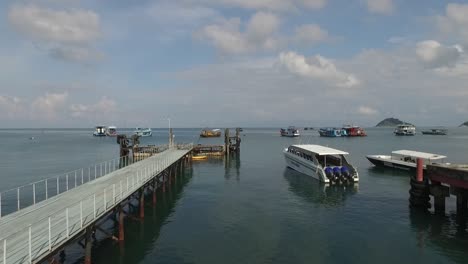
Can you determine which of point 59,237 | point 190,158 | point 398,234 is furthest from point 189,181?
point 59,237

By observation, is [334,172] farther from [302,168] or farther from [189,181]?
[189,181]

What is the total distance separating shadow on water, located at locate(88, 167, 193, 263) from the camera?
24.4 metres

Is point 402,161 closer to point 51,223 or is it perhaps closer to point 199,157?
point 199,157

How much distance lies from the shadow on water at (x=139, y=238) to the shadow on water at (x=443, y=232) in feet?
64.8

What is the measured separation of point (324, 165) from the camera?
178 ft

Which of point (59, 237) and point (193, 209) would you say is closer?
point (59, 237)

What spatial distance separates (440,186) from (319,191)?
15.2m

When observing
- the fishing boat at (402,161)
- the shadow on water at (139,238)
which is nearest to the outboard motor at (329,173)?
the fishing boat at (402,161)

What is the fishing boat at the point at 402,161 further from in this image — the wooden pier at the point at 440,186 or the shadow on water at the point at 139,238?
the shadow on water at the point at 139,238

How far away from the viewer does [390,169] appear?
6581 cm

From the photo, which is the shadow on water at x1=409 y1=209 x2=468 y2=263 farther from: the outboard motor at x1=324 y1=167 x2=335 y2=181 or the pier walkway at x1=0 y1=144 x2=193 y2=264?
the pier walkway at x1=0 y1=144 x2=193 y2=264

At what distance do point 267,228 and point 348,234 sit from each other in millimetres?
6401

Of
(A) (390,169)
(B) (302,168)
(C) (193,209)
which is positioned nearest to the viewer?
(C) (193,209)

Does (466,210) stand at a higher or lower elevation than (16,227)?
lower
